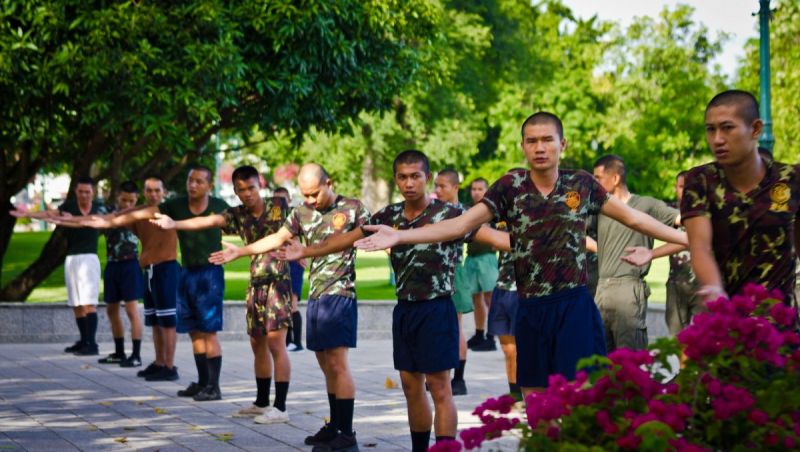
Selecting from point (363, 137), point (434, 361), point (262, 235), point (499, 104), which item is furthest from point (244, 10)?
point (499, 104)

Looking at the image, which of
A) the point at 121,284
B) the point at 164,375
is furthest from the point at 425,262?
the point at 121,284

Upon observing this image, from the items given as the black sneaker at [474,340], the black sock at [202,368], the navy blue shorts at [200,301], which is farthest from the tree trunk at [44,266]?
the navy blue shorts at [200,301]

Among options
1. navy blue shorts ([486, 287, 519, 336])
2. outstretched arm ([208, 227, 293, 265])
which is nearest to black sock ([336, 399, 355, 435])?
outstretched arm ([208, 227, 293, 265])

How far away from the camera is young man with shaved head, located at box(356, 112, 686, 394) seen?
6.24 meters

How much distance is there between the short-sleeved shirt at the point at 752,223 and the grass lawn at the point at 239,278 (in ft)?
60.5

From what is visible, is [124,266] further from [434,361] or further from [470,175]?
[470,175]

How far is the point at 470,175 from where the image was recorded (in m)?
65.2

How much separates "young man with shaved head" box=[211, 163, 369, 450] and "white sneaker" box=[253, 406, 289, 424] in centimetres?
117

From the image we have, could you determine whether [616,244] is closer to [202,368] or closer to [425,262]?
[425,262]

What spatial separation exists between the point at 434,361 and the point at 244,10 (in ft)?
31.4

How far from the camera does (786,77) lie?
53.2 m

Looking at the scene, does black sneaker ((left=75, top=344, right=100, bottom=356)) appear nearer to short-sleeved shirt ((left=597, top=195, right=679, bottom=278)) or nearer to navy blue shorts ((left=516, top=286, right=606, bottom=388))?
short-sleeved shirt ((left=597, top=195, right=679, bottom=278))

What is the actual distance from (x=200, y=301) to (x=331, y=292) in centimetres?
288

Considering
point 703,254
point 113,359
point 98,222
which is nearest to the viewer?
point 703,254
